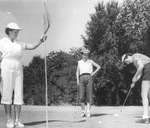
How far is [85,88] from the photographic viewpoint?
10875 mm

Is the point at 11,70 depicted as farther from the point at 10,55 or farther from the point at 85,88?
the point at 85,88

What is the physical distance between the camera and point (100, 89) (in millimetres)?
42719

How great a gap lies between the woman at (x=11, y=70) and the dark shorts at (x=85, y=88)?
3.22 meters

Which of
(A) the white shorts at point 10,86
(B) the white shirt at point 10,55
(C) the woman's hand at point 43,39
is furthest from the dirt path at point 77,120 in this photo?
(C) the woman's hand at point 43,39

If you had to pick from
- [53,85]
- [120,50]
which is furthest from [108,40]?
[53,85]

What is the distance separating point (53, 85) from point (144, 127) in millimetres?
46548

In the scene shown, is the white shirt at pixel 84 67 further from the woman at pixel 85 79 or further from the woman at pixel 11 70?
the woman at pixel 11 70

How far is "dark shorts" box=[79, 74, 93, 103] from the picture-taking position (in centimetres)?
1071

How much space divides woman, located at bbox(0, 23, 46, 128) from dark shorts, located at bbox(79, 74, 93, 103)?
10.6 ft

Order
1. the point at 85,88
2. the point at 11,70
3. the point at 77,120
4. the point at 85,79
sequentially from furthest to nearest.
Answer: the point at 85,88, the point at 85,79, the point at 77,120, the point at 11,70

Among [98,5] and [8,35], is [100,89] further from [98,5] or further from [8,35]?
[8,35]

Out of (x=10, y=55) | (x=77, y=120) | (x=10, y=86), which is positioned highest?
(x=10, y=55)

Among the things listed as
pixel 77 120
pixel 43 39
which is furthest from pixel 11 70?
pixel 77 120

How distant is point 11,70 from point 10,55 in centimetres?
29
